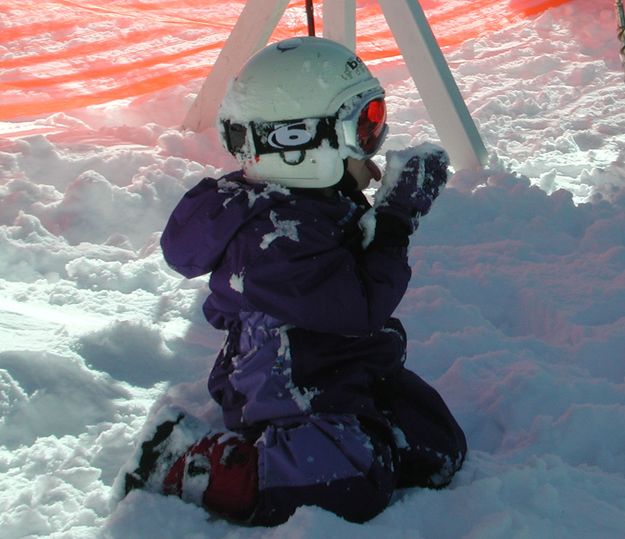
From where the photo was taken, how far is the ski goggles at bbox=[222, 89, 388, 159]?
6.54 feet

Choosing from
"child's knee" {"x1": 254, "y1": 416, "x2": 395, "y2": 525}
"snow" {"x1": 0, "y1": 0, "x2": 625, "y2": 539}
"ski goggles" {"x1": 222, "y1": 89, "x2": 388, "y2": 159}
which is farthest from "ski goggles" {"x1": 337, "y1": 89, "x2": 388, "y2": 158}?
"snow" {"x1": 0, "y1": 0, "x2": 625, "y2": 539}

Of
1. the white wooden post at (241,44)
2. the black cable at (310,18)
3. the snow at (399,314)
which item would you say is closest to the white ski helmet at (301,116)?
the snow at (399,314)

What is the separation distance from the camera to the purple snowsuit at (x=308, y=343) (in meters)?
1.88

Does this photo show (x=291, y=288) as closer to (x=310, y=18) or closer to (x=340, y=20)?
(x=310, y=18)

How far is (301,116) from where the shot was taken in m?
1.99

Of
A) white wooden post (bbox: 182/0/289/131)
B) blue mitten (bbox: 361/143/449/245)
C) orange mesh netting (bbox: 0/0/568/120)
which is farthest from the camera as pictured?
orange mesh netting (bbox: 0/0/568/120)

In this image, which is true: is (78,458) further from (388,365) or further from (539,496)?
(539,496)

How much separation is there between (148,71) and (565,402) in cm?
371

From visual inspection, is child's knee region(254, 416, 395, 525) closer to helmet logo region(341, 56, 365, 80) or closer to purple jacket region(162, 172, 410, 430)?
purple jacket region(162, 172, 410, 430)

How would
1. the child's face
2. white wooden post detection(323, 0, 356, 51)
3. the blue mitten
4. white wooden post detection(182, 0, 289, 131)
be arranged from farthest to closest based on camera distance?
white wooden post detection(182, 0, 289, 131) < white wooden post detection(323, 0, 356, 51) < the child's face < the blue mitten

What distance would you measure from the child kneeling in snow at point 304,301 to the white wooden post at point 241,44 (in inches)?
80.4

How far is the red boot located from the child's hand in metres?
0.55

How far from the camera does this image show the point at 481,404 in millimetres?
2381

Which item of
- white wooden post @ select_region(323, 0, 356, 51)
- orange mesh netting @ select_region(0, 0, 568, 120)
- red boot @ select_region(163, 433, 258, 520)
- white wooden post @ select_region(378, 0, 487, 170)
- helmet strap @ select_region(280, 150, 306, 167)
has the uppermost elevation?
helmet strap @ select_region(280, 150, 306, 167)
